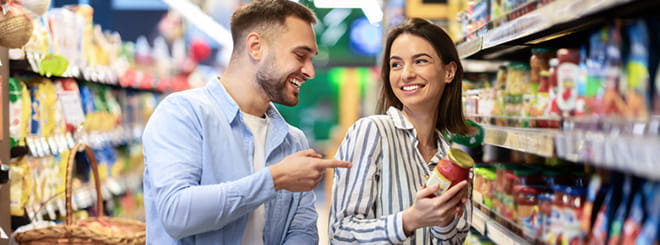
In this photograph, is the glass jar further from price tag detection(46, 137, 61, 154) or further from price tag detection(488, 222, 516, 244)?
price tag detection(46, 137, 61, 154)

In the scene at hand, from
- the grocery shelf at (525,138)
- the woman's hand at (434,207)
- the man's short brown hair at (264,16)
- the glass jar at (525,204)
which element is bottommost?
the glass jar at (525,204)

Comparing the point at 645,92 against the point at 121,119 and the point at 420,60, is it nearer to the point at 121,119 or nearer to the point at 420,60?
the point at 420,60

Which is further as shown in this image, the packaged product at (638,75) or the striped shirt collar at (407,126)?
the striped shirt collar at (407,126)

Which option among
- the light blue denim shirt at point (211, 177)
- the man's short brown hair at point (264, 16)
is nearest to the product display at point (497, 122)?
the man's short brown hair at point (264, 16)

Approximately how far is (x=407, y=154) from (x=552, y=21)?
64 centimetres

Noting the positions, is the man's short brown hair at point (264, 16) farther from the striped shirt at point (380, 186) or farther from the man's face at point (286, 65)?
the striped shirt at point (380, 186)

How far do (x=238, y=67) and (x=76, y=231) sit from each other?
40.8 inches

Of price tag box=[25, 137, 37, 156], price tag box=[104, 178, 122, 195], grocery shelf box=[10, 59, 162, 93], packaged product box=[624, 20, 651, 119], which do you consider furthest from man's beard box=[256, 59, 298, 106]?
price tag box=[104, 178, 122, 195]

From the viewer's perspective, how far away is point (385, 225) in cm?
180

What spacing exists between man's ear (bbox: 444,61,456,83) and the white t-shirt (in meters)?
0.61

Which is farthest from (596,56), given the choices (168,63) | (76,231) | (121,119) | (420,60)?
(168,63)

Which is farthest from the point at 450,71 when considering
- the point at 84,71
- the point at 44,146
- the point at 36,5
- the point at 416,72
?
the point at 84,71

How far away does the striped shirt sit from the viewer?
1.83 metres

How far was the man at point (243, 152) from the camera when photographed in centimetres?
170
